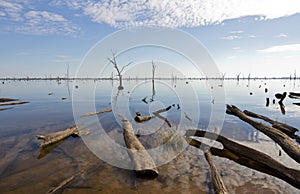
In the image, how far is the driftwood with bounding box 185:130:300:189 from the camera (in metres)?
6.02

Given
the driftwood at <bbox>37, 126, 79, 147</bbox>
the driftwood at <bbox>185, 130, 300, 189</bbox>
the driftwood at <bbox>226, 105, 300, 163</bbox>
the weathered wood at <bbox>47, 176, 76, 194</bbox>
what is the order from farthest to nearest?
the driftwood at <bbox>37, 126, 79, 147</bbox>
the driftwood at <bbox>226, 105, 300, 163</bbox>
the driftwood at <bbox>185, 130, 300, 189</bbox>
the weathered wood at <bbox>47, 176, 76, 194</bbox>

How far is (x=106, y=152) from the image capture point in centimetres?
829

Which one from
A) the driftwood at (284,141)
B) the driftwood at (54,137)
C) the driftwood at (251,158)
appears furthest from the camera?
the driftwood at (54,137)

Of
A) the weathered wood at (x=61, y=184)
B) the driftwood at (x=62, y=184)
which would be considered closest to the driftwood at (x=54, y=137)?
the driftwood at (x=62, y=184)

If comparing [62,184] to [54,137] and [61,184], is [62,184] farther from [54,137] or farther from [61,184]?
[54,137]

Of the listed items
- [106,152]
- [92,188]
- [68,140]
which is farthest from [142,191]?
[68,140]

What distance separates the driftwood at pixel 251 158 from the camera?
6023mm

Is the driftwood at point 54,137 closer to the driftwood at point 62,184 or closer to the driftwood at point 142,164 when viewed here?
the driftwood at point 62,184

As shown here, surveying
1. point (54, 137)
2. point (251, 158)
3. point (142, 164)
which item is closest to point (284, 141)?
point (251, 158)

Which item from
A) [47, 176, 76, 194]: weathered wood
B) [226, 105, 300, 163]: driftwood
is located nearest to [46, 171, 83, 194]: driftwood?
[47, 176, 76, 194]: weathered wood

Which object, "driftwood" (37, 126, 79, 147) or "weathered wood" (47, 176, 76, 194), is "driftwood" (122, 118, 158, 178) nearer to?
"weathered wood" (47, 176, 76, 194)

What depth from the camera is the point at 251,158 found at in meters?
7.57

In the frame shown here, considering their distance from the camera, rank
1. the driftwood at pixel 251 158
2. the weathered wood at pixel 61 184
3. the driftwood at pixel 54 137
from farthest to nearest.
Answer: the driftwood at pixel 54 137 < the driftwood at pixel 251 158 < the weathered wood at pixel 61 184

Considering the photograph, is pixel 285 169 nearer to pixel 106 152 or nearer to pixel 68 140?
pixel 106 152
